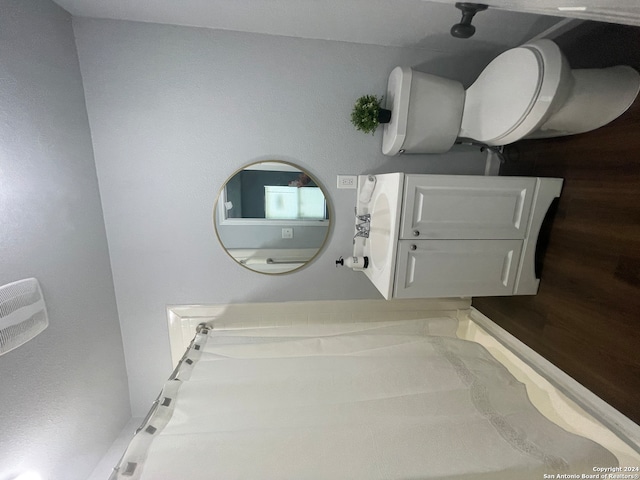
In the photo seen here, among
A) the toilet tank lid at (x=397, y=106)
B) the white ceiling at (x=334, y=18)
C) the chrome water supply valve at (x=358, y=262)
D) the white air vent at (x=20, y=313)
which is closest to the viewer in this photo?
the white air vent at (x=20, y=313)

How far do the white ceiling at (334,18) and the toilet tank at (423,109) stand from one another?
208 millimetres

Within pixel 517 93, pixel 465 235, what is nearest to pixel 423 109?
pixel 517 93

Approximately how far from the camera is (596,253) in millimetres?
1036

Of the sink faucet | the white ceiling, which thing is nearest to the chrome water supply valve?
the sink faucet

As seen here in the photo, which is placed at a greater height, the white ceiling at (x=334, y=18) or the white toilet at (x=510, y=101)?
the white ceiling at (x=334, y=18)

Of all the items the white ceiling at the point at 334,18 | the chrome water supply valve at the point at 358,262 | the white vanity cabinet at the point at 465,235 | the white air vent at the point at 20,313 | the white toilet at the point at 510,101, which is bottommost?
the white air vent at the point at 20,313

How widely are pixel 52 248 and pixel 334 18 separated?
1593mm

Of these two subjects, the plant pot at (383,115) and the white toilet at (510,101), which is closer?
the white toilet at (510,101)

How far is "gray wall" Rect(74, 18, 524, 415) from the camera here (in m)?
1.29

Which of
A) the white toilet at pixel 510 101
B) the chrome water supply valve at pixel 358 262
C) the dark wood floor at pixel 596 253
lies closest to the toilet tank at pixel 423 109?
→ the white toilet at pixel 510 101

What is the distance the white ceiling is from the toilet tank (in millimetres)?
208

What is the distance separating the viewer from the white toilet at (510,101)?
0.94 meters

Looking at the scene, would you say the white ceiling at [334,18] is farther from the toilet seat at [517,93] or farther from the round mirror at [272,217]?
the round mirror at [272,217]

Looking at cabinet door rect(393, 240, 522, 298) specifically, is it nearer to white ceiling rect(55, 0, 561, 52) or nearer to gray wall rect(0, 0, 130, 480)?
white ceiling rect(55, 0, 561, 52)
